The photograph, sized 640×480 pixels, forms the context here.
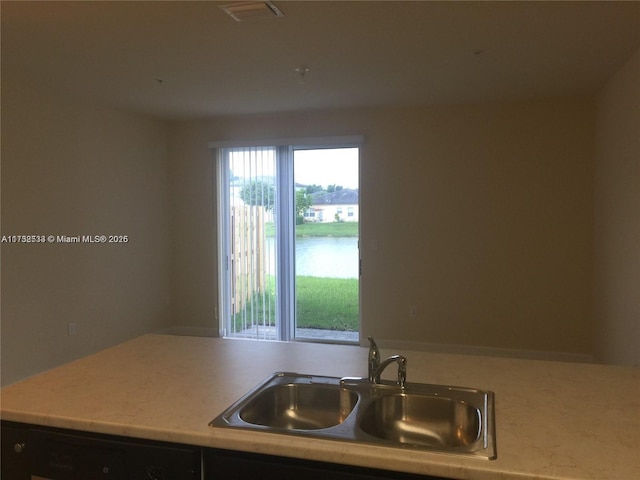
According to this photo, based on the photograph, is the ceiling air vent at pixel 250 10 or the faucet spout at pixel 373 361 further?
the ceiling air vent at pixel 250 10

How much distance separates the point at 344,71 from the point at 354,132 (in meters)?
1.45

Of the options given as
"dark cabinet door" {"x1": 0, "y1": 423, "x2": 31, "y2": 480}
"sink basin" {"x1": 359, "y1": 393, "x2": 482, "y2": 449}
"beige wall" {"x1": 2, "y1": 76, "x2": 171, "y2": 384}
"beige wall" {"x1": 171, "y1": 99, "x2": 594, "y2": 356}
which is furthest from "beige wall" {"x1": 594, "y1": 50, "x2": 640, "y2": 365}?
"beige wall" {"x1": 2, "y1": 76, "x2": 171, "y2": 384}

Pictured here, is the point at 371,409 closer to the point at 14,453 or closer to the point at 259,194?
the point at 14,453

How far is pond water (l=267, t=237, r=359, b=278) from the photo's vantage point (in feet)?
17.6

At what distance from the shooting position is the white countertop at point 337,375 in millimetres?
1130

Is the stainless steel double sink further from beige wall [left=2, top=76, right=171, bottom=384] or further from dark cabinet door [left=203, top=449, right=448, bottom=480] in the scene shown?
beige wall [left=2, top=76, right=171, bottom=384]

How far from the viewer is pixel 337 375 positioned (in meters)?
1.72

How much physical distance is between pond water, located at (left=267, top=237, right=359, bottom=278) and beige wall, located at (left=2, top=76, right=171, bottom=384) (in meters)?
1.49

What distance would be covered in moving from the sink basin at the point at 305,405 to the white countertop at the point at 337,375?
10cm

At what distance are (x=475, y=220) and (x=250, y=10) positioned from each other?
3.18m

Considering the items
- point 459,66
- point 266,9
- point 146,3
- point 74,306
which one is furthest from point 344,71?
point 74,306

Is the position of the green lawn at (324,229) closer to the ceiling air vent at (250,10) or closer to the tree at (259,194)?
the tree at (259,194)

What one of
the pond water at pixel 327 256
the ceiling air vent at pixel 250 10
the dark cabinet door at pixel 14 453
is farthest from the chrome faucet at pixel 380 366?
the pond water at pixel 327 256

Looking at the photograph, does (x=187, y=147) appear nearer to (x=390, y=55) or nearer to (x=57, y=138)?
(x=57, y=138)
